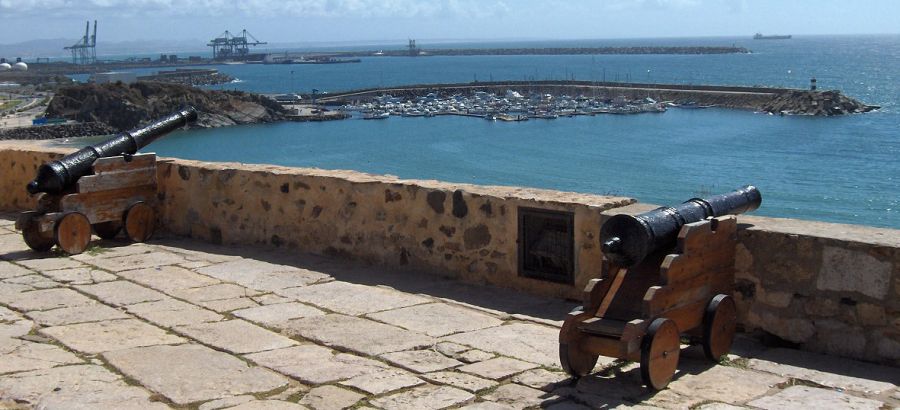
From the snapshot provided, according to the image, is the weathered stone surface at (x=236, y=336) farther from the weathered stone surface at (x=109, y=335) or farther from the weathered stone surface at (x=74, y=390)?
the weathered stone surface at (x=74, y=390)

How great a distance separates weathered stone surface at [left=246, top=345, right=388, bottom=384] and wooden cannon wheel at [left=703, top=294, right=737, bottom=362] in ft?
4.19

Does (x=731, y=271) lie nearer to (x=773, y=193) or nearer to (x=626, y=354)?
(x=626, y=354)

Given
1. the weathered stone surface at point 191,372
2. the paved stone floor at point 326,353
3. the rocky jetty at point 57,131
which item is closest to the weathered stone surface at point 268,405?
the paved stone floor at point 326,353

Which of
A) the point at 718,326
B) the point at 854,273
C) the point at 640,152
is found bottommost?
the point at 640,152

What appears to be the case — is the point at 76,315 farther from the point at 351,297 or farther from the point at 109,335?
the point at 351,297

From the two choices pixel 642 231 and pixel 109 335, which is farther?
pixel 109 335

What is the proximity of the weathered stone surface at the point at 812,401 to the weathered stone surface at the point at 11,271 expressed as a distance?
173 inches

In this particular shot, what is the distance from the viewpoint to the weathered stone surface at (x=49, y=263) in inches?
246

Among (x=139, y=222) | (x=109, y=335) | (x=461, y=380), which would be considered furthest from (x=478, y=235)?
(x=139, y=222)

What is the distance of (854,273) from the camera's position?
4.12 m

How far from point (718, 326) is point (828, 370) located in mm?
450

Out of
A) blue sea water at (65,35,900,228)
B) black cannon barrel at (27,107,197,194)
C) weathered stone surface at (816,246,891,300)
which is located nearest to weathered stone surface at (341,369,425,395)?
weathered stone surface at (816,246,891,300)

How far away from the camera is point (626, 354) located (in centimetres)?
363

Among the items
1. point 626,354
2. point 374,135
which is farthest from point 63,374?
point 374,135
